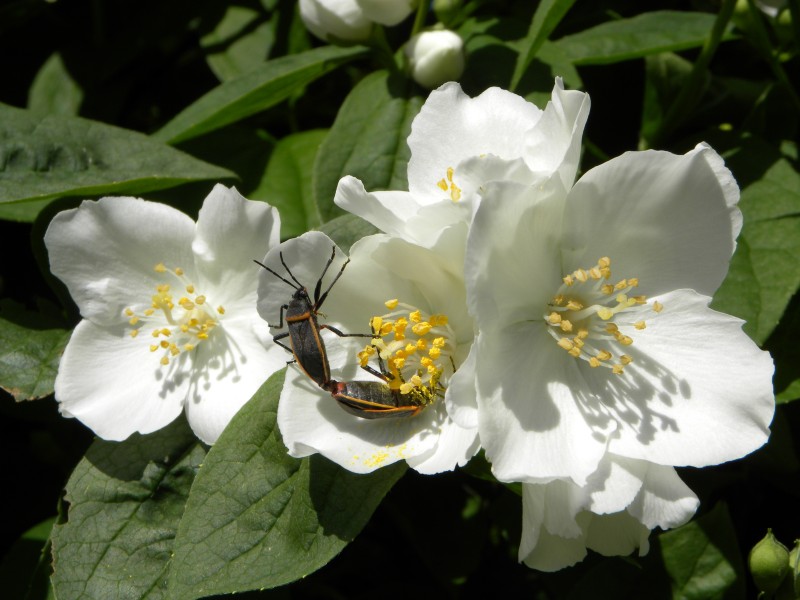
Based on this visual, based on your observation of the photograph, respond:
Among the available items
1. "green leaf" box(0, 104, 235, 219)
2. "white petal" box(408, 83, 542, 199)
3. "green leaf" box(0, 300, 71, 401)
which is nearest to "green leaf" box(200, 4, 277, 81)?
"green leaf" box(0, 104, 235, 219)

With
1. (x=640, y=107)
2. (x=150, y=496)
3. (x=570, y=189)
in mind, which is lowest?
(x=150, y=496)

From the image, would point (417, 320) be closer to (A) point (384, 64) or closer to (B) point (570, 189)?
(B) point (570, 189)

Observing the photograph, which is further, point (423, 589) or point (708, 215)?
point (423, 589)

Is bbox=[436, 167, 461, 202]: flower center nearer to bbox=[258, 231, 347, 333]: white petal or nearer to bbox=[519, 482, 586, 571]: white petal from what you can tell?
bbox=[258, 231, 347, 333]: white petal

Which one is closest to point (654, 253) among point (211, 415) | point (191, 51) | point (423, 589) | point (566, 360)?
point (566, 360)

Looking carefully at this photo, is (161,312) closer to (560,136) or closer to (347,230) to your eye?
(347,230)

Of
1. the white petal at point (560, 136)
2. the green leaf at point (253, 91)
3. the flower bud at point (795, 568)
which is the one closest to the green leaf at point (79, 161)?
the green leaf at point (253, 91)
